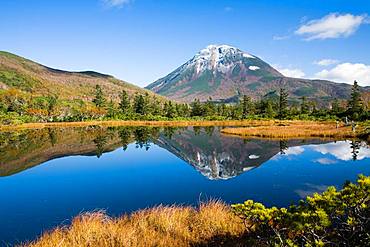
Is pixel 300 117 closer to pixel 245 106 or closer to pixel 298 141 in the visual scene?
pixel 245 106

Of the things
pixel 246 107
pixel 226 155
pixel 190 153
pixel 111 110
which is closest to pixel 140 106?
pixel 111 110

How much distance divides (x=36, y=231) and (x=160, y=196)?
20.6 feet

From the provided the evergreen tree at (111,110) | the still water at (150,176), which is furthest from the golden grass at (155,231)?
the evergreen tree at (111,110)

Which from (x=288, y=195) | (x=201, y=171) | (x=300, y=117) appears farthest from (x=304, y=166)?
(x=300, y=117)

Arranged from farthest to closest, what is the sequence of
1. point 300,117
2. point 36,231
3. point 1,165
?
point 300,117 → point 1,165 → point 36,231

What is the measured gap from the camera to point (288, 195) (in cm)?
1564

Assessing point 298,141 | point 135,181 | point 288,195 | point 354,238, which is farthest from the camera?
point 298,141

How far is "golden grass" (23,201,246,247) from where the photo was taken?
8.03 m

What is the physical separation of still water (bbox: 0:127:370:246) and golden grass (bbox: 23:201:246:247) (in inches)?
117

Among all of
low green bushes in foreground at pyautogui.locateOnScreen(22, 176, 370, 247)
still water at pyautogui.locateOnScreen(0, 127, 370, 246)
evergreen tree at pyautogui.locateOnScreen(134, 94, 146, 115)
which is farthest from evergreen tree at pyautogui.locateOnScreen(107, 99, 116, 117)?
low green bushes in foreground at pyautogui.locateOnScreen(22, 176, 370, 247)

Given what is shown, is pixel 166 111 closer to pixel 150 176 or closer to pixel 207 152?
pixel 207 152

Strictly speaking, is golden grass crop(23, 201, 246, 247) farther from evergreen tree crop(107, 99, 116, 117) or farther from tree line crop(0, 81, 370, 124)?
evergreen tree crop(107, 99, 116, 117)

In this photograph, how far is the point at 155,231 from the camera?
877 centimetres

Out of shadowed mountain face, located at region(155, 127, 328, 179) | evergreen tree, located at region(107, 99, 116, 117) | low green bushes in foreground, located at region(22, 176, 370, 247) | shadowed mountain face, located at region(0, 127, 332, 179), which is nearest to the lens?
low green bushes in foreground, located at region(22, 176, 370, 247)
